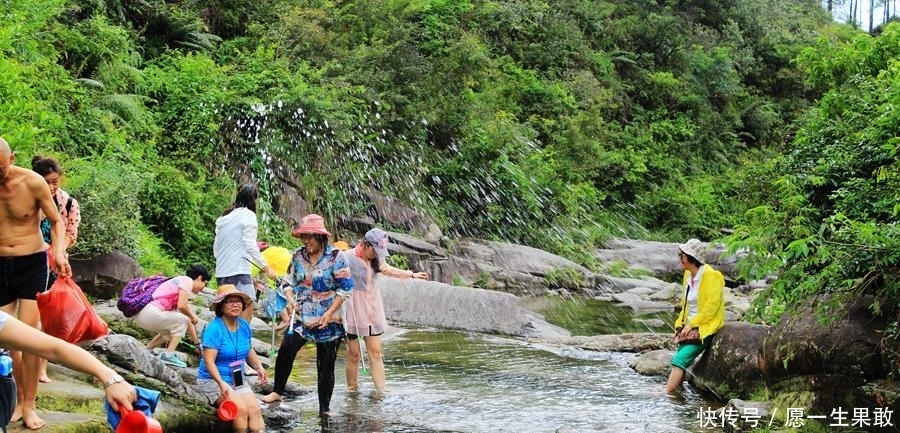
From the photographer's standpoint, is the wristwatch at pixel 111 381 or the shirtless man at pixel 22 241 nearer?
the wristwatch at pixel 111 381

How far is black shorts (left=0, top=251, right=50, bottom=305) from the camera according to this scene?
17.7ft

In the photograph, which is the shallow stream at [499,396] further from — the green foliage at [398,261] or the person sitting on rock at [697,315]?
the green foliage at [398,261]

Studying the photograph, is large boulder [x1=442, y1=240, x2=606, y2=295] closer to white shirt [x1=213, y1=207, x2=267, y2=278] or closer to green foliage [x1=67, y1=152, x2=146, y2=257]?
green foliage [x1=67, y1=152, x2=146, y2=257]

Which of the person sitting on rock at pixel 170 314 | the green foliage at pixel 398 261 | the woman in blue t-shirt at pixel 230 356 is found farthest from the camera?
the green foliage at pixel 398 261

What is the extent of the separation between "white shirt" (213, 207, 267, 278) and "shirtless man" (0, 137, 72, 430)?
2.24 m

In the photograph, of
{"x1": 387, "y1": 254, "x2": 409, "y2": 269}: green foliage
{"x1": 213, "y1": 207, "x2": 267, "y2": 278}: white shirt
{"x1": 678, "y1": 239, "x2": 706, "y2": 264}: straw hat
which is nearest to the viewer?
{"x1": 213, "y1": 207, "x2": 267, "y2": 278}: white shirt

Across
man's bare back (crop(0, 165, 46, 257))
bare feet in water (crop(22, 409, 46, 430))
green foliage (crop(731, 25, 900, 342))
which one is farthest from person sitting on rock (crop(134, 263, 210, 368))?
green foliage (crop(731, 25, 900, 342))

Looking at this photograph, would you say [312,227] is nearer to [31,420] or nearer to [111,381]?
[31,420]

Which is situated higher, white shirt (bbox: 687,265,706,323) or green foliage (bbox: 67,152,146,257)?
green foliage (bbox: 67,152,146,257)

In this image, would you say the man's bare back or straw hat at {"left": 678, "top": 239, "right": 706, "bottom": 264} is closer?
the man's bare back

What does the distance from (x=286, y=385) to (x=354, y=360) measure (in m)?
0.72

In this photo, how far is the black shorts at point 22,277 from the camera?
539 centimetres

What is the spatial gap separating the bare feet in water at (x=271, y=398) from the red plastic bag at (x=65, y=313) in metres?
1.75

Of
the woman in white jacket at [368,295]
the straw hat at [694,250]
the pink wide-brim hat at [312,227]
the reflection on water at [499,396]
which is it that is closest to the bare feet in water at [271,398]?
the reflection on water at [499,396]
